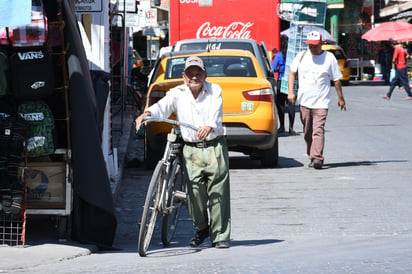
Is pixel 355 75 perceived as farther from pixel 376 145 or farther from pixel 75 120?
pixel 75 120

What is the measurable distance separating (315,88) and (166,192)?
6387 mm

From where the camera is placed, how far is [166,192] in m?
8.44

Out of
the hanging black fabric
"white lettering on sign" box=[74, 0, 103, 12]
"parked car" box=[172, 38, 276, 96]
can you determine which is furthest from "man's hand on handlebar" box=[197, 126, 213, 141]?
"parked car" box=[172, 38, 276, 96]

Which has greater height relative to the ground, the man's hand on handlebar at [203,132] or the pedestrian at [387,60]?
the man's hand on handlebar at [203,132]

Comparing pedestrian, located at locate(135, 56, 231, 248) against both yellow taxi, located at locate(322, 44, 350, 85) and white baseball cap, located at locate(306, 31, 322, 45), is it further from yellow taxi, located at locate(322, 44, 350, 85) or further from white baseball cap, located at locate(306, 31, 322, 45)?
yellow taxi, located at locate(322, 44, 350, 85)

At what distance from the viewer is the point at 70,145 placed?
8750mm

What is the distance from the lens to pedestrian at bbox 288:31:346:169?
47.2 feet

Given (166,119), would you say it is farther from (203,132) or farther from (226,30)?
(226,30)

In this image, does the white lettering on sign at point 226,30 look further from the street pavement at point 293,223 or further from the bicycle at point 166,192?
the bicycle at point 166,192

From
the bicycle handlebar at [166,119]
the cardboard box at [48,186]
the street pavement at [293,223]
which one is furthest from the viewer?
the cardboard box at [48,186]

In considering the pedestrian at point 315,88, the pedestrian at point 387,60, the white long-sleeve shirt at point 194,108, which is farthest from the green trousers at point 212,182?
the pedestrian at point 387,60

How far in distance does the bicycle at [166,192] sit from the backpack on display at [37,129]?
91 centimetres

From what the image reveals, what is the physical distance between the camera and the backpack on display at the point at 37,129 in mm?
8625

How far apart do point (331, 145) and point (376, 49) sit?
3911cm
